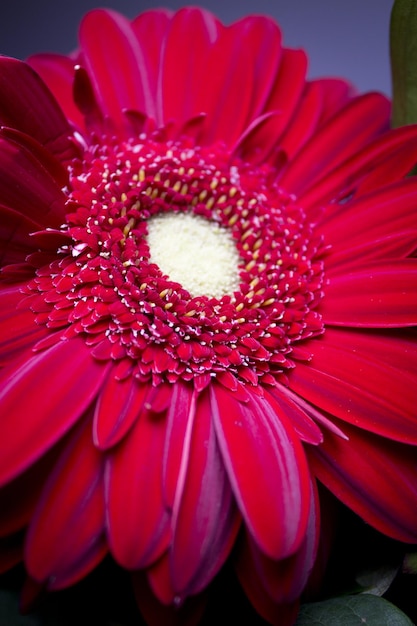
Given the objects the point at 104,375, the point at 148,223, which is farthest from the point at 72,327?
the point at 148,223

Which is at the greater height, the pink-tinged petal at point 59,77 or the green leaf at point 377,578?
the pink-tinged petal at point 59,77

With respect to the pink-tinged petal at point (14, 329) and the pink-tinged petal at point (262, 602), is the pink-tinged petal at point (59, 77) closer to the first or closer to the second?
the pink-tinged petal at point (14, 329)

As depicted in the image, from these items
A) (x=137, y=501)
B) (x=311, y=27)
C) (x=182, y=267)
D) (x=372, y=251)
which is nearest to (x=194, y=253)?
(x=182, y=267)

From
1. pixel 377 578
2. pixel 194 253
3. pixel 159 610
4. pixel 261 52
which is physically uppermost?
pixel 261 52

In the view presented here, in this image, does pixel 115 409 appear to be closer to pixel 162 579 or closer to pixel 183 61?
pixel 162 579

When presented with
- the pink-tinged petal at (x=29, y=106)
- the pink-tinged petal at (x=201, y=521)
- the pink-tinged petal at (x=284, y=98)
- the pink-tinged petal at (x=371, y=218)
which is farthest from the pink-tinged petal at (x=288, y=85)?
the pink-tinged petal at (x=201, y=521)

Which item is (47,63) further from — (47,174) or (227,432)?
(227,432)
